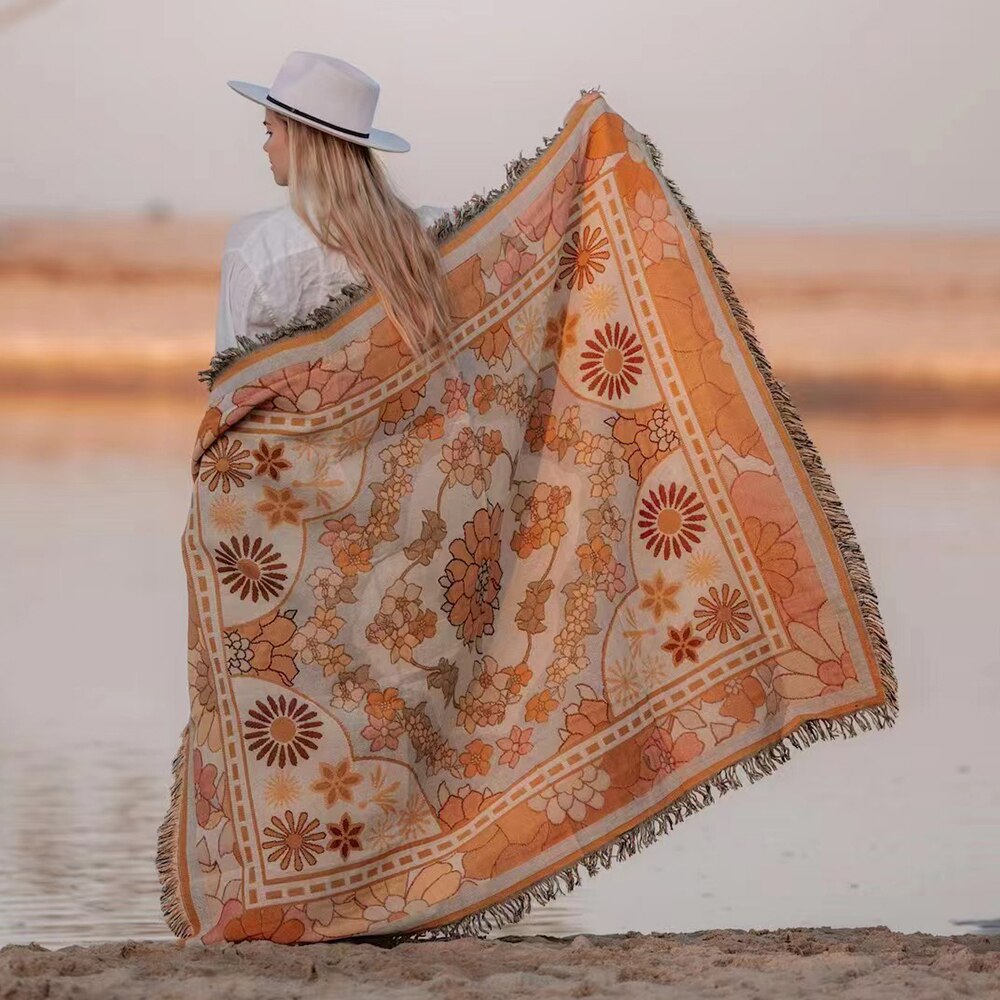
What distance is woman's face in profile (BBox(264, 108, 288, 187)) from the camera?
2846 millimetres

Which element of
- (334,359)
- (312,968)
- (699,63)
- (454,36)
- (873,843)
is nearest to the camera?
(312,968)

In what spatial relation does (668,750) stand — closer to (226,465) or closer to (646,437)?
(646,437)

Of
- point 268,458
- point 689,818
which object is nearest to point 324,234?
point 268,458

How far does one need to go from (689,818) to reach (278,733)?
51.9 inches

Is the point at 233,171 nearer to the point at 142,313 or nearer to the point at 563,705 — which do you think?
the point at 142,313

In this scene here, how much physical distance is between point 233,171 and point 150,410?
1.54 meters

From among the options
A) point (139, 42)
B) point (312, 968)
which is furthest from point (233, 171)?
point (312, 968)

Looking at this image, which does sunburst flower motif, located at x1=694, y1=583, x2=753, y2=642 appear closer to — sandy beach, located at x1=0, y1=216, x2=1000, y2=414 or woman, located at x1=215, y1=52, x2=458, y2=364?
woman, located at x1=215, y1=52, x2=458, y2=364

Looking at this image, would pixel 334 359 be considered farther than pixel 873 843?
No

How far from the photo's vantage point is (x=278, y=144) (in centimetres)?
285

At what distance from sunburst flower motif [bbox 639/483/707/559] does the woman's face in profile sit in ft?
2.27

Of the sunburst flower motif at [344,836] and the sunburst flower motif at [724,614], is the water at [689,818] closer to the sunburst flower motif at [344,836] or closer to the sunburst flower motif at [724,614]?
the sunburst flower motif at [344,836]

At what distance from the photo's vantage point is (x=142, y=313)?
13602mm

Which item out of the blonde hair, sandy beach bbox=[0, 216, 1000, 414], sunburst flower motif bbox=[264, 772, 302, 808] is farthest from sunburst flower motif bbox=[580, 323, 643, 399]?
sandy beach bbox=[0, 216, 1000, 414]
